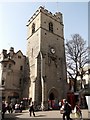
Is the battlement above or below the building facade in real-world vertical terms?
above

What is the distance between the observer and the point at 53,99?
36.1 meters

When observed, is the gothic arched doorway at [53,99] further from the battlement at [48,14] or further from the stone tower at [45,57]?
the battlement at [48,14]

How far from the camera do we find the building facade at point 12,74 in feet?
123

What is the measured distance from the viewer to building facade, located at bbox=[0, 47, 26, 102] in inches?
1473

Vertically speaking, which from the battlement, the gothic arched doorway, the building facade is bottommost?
the gothic arched doorway

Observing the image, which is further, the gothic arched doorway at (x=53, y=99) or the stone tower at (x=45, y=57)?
the stone tower at (x=45, y=57)

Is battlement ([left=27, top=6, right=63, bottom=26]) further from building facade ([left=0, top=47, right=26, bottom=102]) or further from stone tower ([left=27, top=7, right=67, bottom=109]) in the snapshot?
building facade ([left=0, top=47, right=26, bottom=102])

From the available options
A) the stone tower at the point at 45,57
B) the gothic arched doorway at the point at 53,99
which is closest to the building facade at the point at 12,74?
the stone tower at the point at 45,57

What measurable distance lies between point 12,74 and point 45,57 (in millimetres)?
8541

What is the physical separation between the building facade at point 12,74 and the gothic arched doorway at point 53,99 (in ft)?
23.0

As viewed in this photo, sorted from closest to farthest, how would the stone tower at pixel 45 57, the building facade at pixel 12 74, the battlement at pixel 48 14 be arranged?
the stone tower at pixel 45 57, the building facade at pixel 12 74, the battlement at pixel 48 14

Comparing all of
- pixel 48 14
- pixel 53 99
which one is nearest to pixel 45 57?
pixel 53 99

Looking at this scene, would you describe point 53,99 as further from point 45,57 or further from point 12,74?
point 12,74

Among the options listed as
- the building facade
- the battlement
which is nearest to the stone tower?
the battlement
